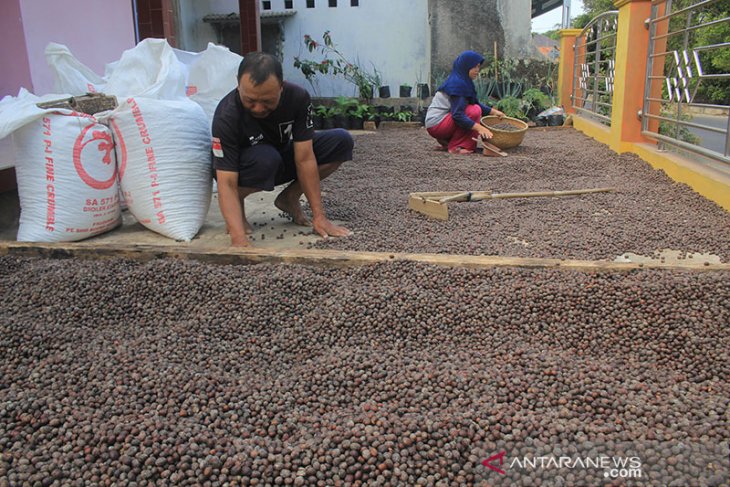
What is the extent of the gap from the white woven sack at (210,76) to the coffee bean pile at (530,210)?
0.93m

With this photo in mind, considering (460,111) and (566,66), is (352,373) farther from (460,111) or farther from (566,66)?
(566,66)

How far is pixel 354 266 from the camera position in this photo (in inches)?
88.6

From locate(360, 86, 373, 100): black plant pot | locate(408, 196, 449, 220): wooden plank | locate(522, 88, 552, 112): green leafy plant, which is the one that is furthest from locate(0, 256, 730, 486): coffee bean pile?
locate(360, 86, 373, 100): black plant pot

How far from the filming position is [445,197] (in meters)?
3.29

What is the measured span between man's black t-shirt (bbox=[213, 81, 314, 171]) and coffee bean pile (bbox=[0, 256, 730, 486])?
2.07 ft

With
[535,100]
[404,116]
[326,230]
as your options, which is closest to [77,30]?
[326,230]

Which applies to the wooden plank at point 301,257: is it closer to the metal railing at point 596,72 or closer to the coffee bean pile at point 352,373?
the coffee bean pile at point 352,373

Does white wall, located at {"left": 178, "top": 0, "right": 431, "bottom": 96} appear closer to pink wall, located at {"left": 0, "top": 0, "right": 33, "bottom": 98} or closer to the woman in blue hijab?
the woman in blue hijab

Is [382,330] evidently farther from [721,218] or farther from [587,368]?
[721,218]

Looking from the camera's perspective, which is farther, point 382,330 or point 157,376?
point 382,330

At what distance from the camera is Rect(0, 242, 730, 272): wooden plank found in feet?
6.82

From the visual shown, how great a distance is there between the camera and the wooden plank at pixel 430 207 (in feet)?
10.3

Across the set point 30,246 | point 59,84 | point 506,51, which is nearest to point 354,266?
point 30,246

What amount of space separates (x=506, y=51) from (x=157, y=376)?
842 centimetres
